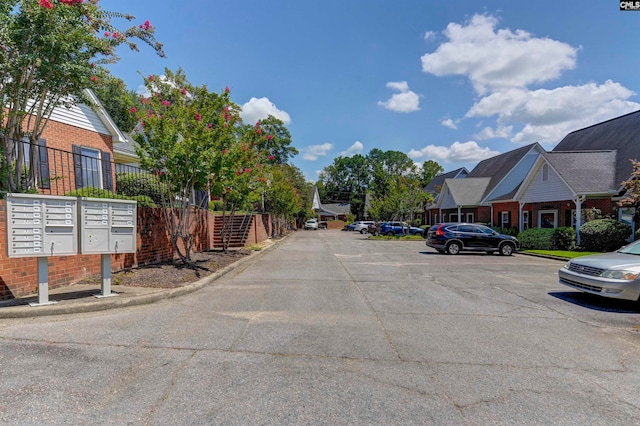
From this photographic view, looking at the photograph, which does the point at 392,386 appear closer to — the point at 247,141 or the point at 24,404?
the point at 24,404

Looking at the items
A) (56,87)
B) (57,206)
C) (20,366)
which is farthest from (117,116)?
(20,366)

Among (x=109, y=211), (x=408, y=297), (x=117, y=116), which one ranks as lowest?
(x=408, y=297)

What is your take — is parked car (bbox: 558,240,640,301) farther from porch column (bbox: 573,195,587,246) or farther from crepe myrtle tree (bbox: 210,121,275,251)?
porch column (bbox: 573,195,587,246)

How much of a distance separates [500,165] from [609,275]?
1210 inches

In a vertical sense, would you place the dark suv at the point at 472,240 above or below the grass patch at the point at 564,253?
above

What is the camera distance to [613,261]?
7910 millimetres

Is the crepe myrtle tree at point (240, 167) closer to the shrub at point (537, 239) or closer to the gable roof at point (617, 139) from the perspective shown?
the shrub at point (537, 239)

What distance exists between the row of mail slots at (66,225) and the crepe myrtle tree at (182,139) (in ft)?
8.70

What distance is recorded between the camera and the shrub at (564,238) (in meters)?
19.5

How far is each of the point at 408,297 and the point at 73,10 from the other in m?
9.01

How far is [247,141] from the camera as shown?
14.0 meters

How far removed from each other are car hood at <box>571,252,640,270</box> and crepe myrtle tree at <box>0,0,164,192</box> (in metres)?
11.3

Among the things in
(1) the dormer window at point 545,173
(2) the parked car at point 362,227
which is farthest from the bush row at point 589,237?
(2) the parked car at point 362,227

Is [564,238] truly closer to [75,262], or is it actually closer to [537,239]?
[537,239]
